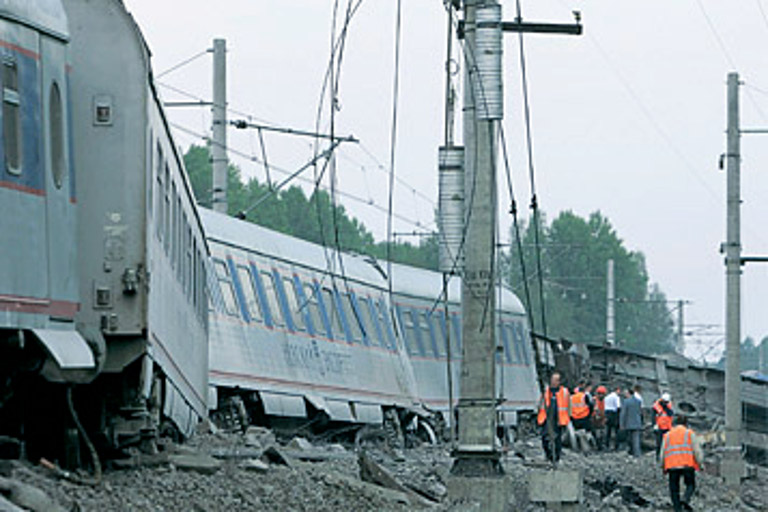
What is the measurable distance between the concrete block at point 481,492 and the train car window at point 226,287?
25.3ft

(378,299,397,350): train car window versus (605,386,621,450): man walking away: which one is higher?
(378,299,397,350): train car window

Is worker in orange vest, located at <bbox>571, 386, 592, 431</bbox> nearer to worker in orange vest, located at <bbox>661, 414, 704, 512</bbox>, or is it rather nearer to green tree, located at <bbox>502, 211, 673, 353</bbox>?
worker in orange vest, located at <bbox>661, 414, 704, 512</bbox>

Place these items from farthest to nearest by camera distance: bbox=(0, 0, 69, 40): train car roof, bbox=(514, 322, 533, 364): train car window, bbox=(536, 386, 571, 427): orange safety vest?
bbox=(514, 322, 533, 364): train car window
bbox=(536, 386, 571, 427): orange safety vest
bbox=(0, 0, 69, 40): train car roof

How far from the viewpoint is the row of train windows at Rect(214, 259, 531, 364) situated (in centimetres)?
2511

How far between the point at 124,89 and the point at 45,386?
206 centimetres

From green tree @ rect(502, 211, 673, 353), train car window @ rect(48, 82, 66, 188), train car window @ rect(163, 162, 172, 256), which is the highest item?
train car window @ rect(48, 82, 66, 188)

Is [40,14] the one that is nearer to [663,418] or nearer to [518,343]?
[663,418]

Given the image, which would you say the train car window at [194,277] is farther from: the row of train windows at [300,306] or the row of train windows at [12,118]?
the row of train windows at [12,118]

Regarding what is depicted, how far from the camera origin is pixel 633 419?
36.3 metres

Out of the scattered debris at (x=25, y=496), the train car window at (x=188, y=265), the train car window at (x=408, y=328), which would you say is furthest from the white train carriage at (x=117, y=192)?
the train car window at (x=408, y=328)

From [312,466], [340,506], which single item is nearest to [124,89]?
[340,506]

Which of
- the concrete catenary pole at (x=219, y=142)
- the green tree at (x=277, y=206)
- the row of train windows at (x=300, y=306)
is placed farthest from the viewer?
the green tree at (x=277, y=206)

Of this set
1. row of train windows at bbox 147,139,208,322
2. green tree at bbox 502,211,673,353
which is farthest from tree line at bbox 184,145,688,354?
row of train windows at bbox 147,139,208,322

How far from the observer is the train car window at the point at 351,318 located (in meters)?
29.8
